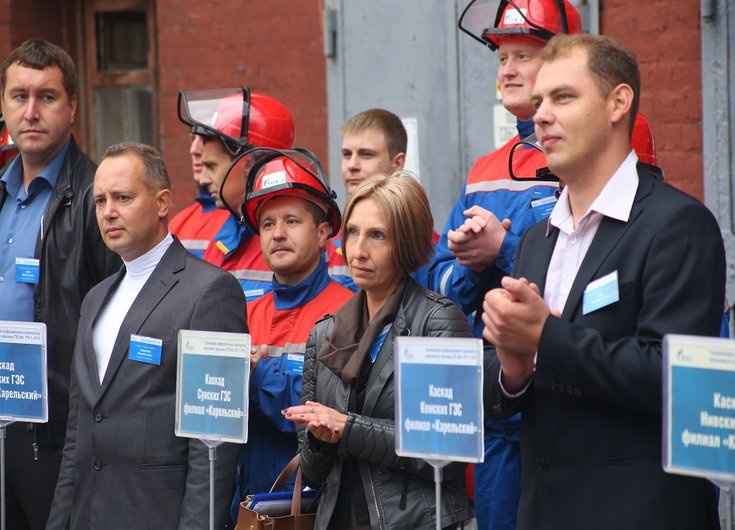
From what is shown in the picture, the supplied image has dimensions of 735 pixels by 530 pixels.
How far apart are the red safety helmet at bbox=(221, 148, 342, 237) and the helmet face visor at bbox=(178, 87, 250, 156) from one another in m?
0.61

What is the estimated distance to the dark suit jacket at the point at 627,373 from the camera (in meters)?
2.39

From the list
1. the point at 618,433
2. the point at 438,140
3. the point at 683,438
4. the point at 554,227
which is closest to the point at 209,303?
the point at 554,227

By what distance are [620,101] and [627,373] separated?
0.66 metres

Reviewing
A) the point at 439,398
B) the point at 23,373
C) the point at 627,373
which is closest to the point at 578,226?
the point at 627,373

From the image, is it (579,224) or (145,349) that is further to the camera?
(145,349)

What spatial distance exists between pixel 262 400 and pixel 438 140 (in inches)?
103

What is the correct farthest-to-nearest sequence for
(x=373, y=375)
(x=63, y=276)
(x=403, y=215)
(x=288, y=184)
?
(x=63, y=276)
(x=288, y=184)
(x=403, y=215)
(x=373, y=375)

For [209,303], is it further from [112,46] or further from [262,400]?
[112,46]

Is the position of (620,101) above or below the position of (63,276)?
above

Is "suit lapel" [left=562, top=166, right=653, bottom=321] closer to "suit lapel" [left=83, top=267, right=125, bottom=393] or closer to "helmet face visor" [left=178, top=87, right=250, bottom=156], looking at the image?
"suit lapel" [left=83, top=267, right=125, bottom=393]

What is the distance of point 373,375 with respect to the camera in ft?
10.1

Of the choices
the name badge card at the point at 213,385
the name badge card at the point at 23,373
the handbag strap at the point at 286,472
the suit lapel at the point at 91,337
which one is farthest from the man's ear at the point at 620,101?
the name badge card at the point at 23,373

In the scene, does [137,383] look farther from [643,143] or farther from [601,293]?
[643,143]

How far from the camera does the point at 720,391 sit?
7.19ft
